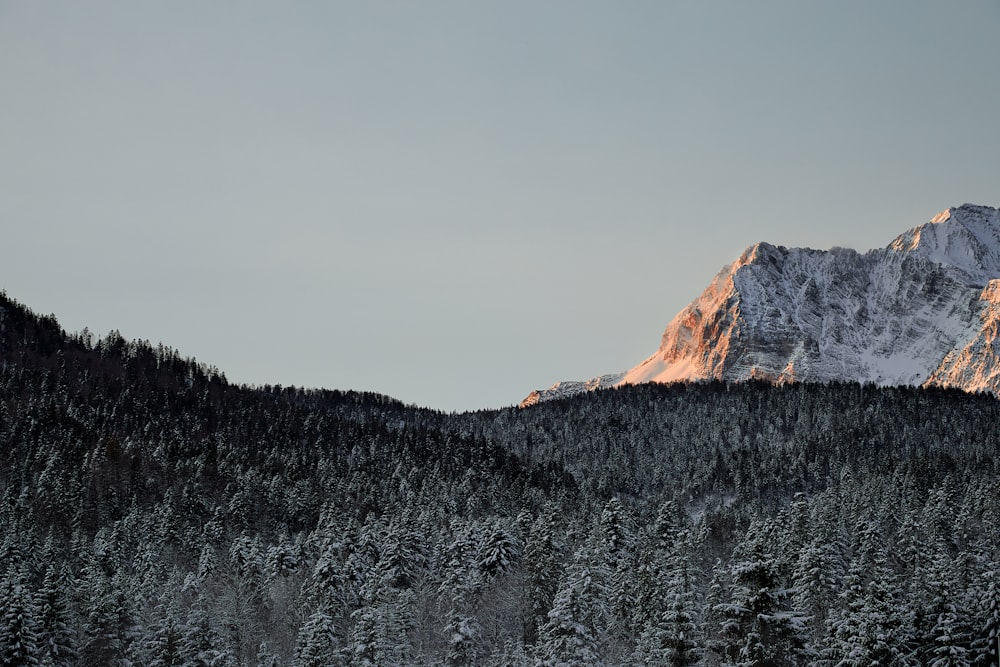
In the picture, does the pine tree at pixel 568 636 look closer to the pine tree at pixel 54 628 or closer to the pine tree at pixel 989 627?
the pine tree at pixel 989 627

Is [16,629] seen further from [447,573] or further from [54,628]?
[447,573]

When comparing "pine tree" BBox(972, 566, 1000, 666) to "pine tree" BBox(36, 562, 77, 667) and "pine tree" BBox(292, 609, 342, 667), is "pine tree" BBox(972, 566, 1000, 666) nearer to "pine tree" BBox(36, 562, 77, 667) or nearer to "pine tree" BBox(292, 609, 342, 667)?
"pine tree" BBox(292, 609, 342, 667)

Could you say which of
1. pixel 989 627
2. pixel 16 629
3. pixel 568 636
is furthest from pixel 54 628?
pixel 989 627

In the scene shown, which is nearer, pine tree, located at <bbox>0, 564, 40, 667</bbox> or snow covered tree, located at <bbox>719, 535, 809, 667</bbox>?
snow covered tree, located at <bbox>719, 535, 809, 667</bbox>

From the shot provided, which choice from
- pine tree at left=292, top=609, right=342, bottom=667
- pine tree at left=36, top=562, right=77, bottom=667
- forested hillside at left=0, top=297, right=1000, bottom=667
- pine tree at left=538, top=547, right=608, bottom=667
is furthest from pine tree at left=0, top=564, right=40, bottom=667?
pine tree at left=538, top=547, right=608, bottom=667

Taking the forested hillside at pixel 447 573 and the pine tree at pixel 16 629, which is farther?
the pine tree at pixel 16 629

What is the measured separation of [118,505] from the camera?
436 feet

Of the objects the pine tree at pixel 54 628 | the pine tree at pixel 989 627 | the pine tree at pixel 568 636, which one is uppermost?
the pine tree at pixel 54 628

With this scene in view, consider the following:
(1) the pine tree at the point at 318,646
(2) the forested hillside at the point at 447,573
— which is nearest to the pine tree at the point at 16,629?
(2) the forested hillside at the point at 447,573

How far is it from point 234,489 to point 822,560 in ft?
302

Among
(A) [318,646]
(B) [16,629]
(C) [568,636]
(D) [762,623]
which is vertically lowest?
(C) [568,636]

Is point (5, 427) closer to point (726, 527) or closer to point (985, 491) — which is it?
point (726, 527)

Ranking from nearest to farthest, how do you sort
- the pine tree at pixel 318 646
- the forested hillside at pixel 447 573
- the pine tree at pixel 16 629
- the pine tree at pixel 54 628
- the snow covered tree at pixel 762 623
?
the snow covered tree at pixel 762 623 < the forested hillside at pixel 447 573 < the pine tree at pixel 16 629 < the pine tree at pixel 318 646 < the pine tree at pixel 54 628

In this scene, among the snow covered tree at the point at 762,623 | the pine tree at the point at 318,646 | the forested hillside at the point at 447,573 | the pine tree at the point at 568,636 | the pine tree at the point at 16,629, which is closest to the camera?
the snow covered tree at the point at 762,623
